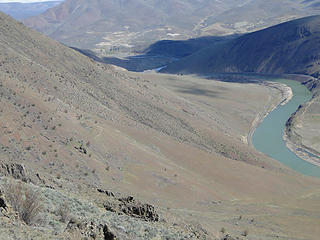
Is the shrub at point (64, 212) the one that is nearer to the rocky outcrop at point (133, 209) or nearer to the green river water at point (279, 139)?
the rocky outcrop at point (133, 209)

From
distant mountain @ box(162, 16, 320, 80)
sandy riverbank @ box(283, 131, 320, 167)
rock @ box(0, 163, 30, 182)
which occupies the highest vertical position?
distant mountain @ box(162, 16, 320, 80)

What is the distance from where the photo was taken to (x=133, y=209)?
618 inches

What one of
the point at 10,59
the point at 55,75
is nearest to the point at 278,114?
the point at 55,75

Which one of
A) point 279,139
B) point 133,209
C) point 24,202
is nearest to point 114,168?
point 133,209

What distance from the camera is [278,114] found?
7600cm

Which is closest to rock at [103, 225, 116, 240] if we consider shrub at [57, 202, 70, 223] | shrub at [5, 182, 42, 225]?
shrub at [57, 202, 70, 223]

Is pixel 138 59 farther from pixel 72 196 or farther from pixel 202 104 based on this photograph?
pixel 72 196

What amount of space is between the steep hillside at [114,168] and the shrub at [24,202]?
4 centimetres

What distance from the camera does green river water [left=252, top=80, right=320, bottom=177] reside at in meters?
49.3

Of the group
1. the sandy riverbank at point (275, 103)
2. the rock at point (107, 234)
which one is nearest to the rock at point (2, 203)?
the rock at point (107, 234)

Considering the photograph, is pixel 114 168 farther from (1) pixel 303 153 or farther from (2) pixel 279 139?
(2) pixel 279 139

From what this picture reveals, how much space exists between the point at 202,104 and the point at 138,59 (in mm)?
102161

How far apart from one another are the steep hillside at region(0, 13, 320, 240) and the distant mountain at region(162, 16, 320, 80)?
76995mm

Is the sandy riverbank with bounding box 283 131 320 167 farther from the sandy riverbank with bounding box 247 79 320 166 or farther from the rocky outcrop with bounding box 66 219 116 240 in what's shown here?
the rocky outcrop with bounding box 66 219 116 240
